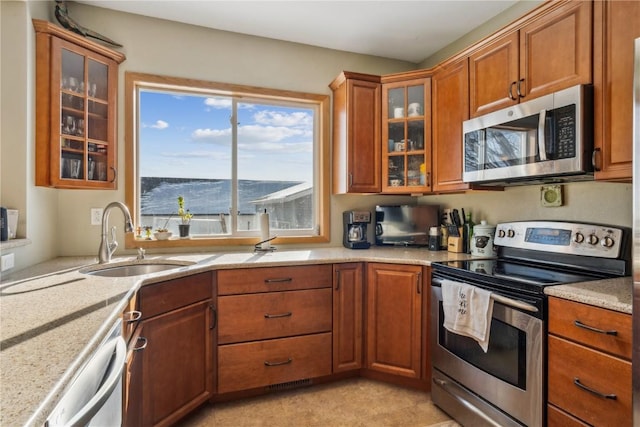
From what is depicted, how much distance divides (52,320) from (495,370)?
182 cm

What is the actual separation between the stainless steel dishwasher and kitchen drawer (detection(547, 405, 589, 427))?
1620 millimetres

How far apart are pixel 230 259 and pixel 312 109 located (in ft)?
4.91

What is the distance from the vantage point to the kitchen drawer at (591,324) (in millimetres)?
1215

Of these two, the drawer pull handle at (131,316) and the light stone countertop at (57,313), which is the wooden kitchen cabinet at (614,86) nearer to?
the light stone countertop at (57,313)

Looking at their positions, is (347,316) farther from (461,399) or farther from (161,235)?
(161,235)

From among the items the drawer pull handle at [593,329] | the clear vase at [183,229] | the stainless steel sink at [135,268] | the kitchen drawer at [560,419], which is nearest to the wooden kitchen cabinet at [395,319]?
the kitchen drawer at [560,419]

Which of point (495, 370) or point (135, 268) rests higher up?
point (135, 268)

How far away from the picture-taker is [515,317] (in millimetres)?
1597

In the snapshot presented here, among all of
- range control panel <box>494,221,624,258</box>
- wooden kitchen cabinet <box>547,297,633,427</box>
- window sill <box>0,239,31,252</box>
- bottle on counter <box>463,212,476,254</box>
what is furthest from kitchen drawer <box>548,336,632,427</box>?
window sill <box>0,239,31,252</box>

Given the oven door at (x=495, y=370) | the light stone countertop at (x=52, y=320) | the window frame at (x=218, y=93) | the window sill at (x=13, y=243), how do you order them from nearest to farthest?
the light stone countertop at (x=52, y=320)
the oven door at (x=495, y=370)
the window sill at (x=13, y=243)
the window frame at (x=218, y=93)

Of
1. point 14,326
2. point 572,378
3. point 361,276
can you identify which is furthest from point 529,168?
point 14,326

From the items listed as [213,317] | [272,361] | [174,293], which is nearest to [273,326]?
[272,361]

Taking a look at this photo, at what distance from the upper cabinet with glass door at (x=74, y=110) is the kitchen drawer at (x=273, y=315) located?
1.16 meters

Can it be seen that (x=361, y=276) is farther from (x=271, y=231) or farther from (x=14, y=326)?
(x=14, y=326)
